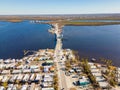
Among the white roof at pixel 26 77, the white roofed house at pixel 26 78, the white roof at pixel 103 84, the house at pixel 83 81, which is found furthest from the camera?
the white roof at pixel 26 77

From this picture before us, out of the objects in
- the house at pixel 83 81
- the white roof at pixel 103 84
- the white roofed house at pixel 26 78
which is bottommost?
the white roofed house at pixel 26 78

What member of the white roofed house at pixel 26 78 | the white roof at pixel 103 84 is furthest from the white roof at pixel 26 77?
the white roof at pixel 103 84

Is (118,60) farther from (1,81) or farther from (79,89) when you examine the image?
(1,81)

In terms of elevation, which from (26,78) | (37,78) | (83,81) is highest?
(83,81)

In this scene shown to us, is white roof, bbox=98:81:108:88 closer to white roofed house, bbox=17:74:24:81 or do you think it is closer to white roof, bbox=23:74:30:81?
white roof, bbox=23:74:30:81

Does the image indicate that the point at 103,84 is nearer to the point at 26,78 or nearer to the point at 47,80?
the point at 47,80

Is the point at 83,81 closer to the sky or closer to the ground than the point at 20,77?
closer to the sky

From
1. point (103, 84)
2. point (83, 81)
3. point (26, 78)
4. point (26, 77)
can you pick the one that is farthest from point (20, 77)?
point (103, 84)

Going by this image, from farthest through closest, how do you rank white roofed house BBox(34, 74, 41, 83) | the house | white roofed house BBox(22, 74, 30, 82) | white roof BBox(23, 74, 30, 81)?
1. white roof BBox(23, 74, 30, 81)
2. white roofed house BBox(22, 74, 30, 82)
3. white roofed house BBox(34, 74, 41, 83)
4. the house

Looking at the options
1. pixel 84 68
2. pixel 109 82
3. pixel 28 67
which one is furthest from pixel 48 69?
pixel 109 82

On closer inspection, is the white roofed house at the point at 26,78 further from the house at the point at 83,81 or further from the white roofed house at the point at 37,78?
the house at the point at 83,81

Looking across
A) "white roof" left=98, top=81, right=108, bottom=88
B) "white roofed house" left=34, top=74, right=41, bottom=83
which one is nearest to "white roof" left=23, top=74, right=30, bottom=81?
"white roofed house" left=34, top=74, right=41, bottom=83
